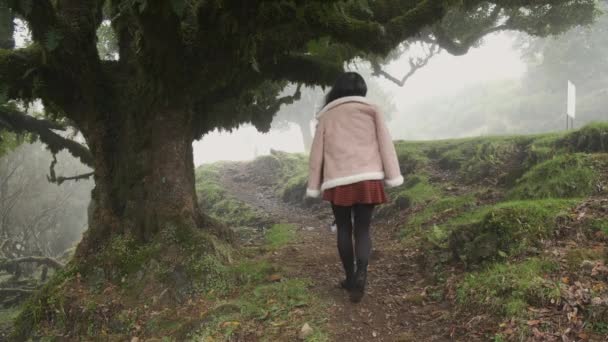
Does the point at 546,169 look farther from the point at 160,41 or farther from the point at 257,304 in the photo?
the point at 160,41

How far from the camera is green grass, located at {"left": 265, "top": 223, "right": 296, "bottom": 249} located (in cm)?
794

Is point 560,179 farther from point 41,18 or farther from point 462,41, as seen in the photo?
point 462,41

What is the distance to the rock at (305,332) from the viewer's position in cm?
350

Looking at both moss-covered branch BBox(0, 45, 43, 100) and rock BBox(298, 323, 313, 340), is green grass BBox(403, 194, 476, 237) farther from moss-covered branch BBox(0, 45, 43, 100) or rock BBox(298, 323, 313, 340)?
moss-covered branch BBox(0, 45, 43, 100)

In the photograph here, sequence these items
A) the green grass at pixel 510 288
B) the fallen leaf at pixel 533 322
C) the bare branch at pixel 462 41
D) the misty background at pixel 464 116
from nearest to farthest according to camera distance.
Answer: the fallen leaf at pixel 533 322 < the green grass at pixel 510 288 < the bare branch at pixel 462 41 < the misty background at pixel 464 116

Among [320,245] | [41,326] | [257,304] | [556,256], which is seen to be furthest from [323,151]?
[41,326]

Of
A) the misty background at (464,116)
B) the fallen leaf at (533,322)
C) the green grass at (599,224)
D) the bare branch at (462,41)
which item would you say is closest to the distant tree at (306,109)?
the misty background at (464,116)

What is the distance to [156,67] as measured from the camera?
4.98m

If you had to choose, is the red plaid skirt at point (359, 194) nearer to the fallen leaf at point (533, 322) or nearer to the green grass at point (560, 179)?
the fallen leaf at point (533, 322)

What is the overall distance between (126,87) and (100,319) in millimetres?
3366

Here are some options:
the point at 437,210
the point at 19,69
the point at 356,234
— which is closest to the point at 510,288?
→ the point at 356,234

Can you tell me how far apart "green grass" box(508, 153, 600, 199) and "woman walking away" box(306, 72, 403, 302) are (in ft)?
9.76

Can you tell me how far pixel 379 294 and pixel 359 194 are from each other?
4.37 feet

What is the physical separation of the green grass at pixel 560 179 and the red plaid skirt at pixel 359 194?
10.4ft
